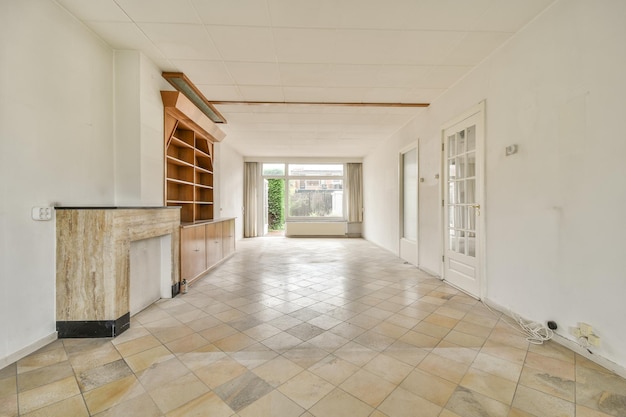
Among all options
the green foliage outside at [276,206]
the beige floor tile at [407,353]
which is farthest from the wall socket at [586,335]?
the green foliage outside at [276,206]

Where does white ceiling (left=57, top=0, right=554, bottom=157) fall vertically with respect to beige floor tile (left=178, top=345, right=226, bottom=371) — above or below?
above

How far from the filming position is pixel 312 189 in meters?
9.87

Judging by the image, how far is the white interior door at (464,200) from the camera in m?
3.22

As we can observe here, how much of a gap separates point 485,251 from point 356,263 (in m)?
2.57

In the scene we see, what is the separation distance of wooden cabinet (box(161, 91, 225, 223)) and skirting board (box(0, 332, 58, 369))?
5.86 feet

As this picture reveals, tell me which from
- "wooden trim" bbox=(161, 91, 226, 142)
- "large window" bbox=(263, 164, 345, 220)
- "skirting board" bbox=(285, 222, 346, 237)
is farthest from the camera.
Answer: "large window" bbox=(263, 164, 345, 220)

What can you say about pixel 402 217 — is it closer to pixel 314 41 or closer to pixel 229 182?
pixel 314 41

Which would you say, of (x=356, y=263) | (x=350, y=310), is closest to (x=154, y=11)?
(x=350, y=310)

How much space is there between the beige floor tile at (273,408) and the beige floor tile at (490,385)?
107 centimetres

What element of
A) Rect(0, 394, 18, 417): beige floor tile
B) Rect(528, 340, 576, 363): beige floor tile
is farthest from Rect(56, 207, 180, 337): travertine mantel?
Rect(528, 340, 576, 363): beige floor tile

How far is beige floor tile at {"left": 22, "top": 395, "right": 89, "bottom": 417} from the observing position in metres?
1.43

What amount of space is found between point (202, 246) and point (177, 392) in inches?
113

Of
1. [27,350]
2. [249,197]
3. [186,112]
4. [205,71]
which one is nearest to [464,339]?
[27,350]

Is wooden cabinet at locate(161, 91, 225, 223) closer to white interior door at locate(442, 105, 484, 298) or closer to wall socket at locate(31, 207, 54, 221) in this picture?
wall socket at locate(31, 207, 54, 221)
